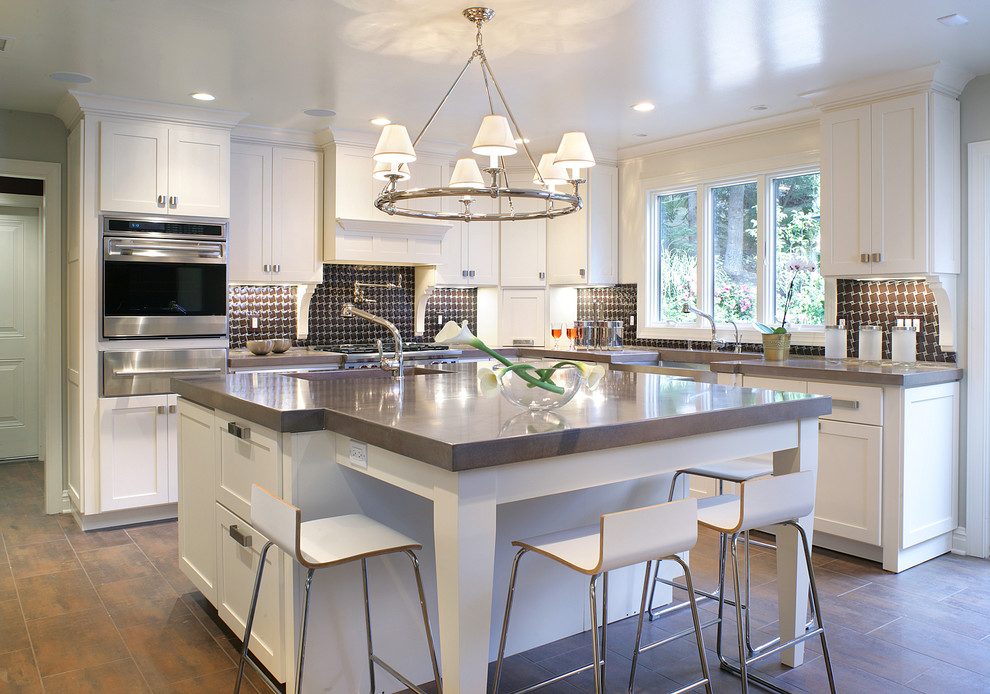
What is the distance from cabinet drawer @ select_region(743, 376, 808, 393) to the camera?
3998 mm

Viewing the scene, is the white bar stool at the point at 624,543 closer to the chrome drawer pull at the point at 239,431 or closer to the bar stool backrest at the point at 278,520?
the bar stool backrest at the point at 278,520

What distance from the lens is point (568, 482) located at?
6.51 feet

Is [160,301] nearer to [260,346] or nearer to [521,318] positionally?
[260,346]

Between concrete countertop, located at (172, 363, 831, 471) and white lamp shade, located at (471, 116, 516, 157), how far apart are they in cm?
90

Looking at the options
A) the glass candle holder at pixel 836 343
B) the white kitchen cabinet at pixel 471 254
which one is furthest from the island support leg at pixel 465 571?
the white kitchen cabinet at pixel 471 254

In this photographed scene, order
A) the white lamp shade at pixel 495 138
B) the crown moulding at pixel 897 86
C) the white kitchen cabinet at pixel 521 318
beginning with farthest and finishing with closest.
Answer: the white kitchen cabinet at pixel 521 318 → the crown moulding at pixel 897 86 → the white lamp shade at pixel 495 138

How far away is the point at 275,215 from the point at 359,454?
3518mm

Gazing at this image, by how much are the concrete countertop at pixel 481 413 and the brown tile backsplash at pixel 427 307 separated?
6.29ft

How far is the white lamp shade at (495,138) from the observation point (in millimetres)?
2691

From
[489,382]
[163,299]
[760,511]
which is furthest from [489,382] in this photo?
[163,299]

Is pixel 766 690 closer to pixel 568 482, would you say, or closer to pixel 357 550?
pixel 568 482

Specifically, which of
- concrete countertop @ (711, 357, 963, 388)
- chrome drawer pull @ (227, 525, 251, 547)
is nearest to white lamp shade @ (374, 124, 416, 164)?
chrome drawer pull @ (227, 525, 251, 547)

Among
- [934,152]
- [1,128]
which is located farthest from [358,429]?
[1,128]

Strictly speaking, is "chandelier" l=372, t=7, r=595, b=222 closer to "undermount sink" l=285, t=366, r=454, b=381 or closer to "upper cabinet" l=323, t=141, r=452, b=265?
"undermount sink" l=285, t=366, r=454, b=381
